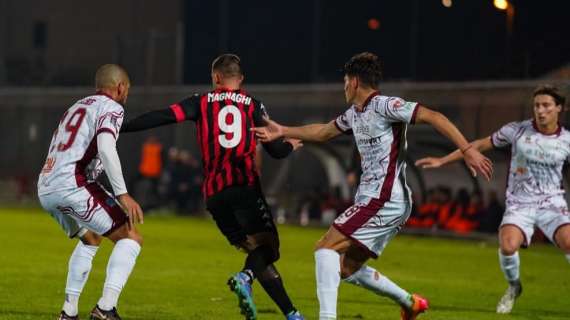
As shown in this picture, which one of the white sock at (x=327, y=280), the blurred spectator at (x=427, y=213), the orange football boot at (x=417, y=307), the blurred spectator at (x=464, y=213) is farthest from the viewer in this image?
the blurred spectator at (x=427, y=213)

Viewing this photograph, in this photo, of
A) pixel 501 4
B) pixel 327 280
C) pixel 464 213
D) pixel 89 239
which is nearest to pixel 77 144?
pixel 89 239

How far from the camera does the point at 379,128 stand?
29.2 ft

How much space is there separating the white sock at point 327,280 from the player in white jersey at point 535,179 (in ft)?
9.24

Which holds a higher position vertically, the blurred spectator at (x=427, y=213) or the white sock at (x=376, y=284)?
the white sock at (x=376, y=284)

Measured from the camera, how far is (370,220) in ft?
29.1

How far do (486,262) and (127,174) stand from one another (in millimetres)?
17096

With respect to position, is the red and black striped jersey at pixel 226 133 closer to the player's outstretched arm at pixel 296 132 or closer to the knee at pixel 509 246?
the player's outstretched arm at pixel 296 132

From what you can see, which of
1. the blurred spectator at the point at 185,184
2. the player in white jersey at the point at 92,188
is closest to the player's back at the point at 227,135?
the player in white jersey at the point at 92,188

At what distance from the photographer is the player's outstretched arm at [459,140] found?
27.8 ft

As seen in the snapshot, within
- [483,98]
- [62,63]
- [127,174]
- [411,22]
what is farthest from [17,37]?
[483,98]

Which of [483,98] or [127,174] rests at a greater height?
[483,98]

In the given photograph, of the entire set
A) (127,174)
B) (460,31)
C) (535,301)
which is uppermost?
(460,31)

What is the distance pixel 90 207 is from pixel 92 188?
0.66 ft

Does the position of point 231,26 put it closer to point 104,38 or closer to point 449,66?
point 104,38
